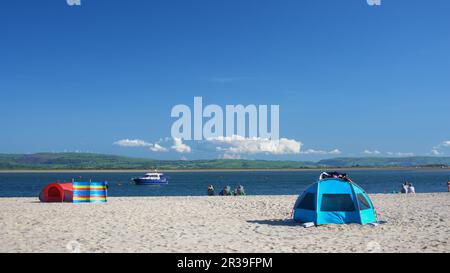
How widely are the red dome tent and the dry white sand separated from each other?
22.2 ft

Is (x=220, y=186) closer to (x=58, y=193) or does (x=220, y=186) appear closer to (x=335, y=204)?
(x=58, y=193)

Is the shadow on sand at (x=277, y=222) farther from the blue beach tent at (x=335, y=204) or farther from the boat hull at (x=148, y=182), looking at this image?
the boat hull at (x=148, y=182)

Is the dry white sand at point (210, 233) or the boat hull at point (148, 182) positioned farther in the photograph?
the boat hull at point (148, 182)

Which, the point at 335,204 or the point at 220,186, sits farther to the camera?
the point at 220,186

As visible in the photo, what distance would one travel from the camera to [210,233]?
1429 cm

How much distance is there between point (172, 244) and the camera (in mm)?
12234

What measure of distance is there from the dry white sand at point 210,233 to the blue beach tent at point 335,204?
54 centimetres

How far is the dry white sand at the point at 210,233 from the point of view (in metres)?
11.8

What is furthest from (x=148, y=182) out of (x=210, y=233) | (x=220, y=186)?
(x=210, y=233)

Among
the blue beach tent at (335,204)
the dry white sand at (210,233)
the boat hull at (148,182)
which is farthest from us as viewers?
the boat hull at (148,182)

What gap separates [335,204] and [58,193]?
18.3 meters

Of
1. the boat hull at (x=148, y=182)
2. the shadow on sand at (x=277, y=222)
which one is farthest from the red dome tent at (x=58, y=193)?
the boat hull at (x=148, y=182)
